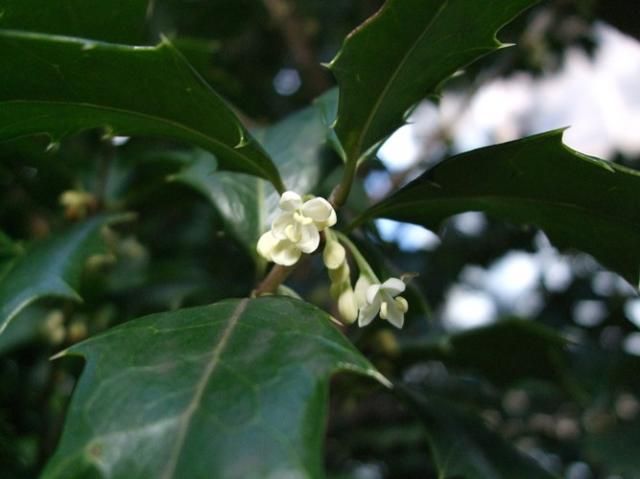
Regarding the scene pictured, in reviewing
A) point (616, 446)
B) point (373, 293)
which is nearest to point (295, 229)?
point (373, 293)

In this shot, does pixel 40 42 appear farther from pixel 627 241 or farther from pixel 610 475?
pixel 610 475

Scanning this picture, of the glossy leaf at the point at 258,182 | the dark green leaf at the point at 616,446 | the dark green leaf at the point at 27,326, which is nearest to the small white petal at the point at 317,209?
the glossy leaf at the point at 258,182

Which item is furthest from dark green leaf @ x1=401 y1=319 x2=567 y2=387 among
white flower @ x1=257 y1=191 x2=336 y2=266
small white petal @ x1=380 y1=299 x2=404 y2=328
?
white flower @ x1=257 y1=191 x2=336 y2=266

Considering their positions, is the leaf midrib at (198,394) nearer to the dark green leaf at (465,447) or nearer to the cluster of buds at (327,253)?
the cluster of buds at (327,253)

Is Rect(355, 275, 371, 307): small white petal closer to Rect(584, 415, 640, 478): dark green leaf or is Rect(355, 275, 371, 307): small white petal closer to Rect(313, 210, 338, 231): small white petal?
Rect(313, 210, 338, 231): small white petal

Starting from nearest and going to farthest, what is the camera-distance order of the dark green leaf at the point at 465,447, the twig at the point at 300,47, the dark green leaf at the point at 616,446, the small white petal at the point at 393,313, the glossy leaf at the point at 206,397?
the glossy leaf at the point at 206,397 < the small white petal at the point at 393,313 < the dark green leaf at the point at 465,447 < the dark green leaf at the point at 616,446 < the twig at the point at 300,47

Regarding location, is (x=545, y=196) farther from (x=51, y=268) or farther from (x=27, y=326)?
(x=27, y=326)
